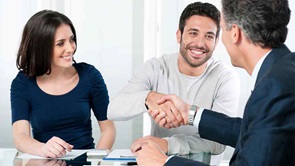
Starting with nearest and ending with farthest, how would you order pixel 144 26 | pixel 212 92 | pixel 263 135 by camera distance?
pixel 263 135 < pixel 212 92 < pixel 144 26

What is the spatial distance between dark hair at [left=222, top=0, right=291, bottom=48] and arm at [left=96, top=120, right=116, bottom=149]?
1328 mm

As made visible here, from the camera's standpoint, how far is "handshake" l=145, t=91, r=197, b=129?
2.20 meters

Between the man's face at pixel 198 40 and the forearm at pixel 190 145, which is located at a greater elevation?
the man's face at pixel 198 40

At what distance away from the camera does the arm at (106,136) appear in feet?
8.66

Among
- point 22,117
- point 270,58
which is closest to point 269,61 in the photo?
point 270,58

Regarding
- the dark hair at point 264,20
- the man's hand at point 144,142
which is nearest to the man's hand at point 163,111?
the man's hand at point 144,142

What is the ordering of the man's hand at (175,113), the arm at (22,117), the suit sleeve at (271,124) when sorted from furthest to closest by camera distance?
the arm at (22,117) → the man's hand at (175,113) → the suit sleeve at (271,124)

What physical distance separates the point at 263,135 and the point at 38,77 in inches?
66.9

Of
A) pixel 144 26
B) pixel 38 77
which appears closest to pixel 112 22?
pixel 144 26

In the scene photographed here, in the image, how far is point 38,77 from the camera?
8.79 ft

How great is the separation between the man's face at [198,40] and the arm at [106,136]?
21.9 inches

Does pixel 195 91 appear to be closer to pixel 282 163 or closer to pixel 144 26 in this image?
pixel 282 163

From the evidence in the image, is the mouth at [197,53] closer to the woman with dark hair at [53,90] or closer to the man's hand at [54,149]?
the woman with dark hair at [53,90]

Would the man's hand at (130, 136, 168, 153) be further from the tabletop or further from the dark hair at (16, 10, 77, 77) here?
the dark hair at (16, 10, 77, 77)
